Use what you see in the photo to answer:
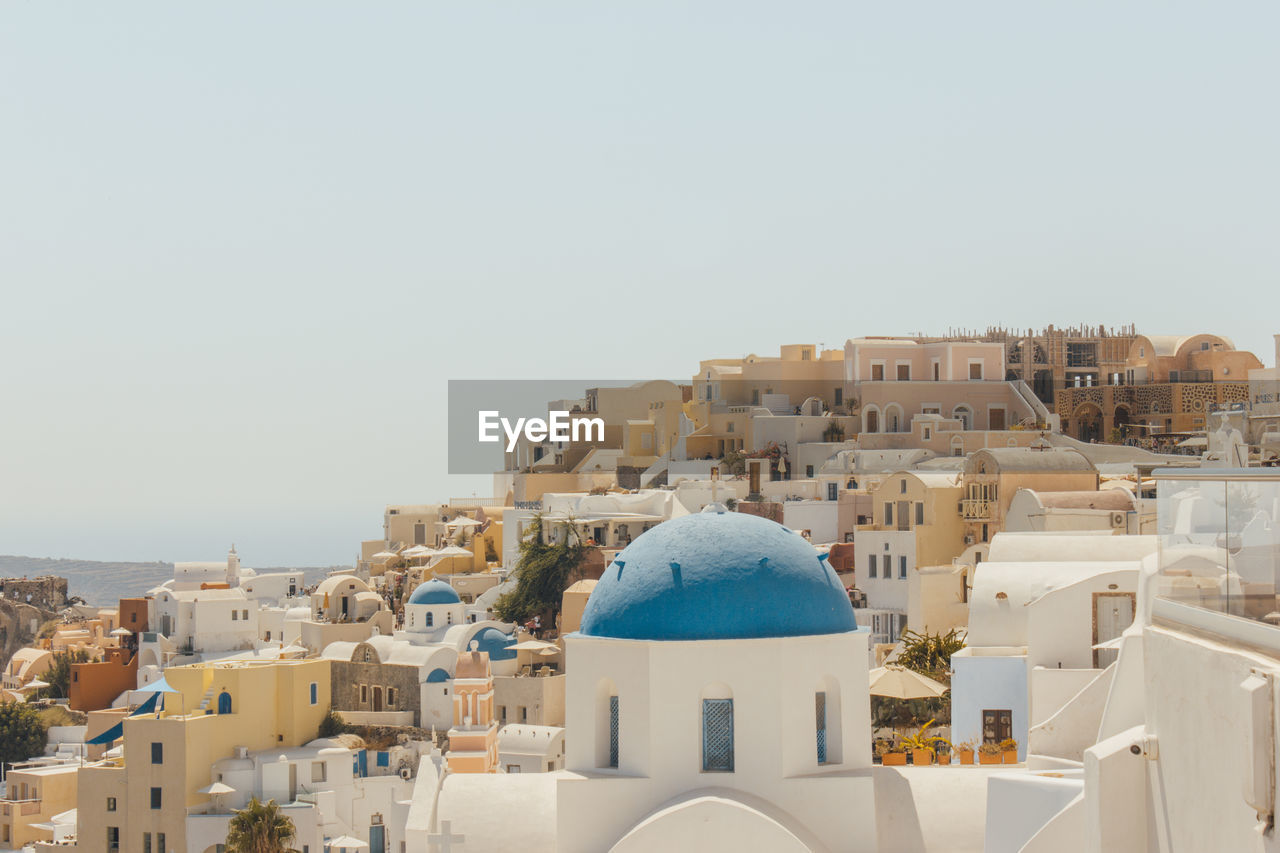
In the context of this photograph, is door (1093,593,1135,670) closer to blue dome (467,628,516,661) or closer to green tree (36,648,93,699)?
blue dome (467,628,516,661)

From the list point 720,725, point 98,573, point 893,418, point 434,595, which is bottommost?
point 98,573

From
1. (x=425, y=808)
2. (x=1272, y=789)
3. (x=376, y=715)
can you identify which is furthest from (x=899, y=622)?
(x=1272, y=789)

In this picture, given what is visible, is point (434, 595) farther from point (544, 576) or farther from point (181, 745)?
point (181, 745)

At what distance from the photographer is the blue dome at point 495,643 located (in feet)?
120

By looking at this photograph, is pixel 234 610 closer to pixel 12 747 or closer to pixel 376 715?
pixel 12 747

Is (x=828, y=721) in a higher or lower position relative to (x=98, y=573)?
higher

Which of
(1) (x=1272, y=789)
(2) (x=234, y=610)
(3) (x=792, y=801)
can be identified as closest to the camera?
(1) (x=1272, y=789)

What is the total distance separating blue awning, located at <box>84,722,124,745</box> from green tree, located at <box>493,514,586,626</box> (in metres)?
9.88

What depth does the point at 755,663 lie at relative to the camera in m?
13.7

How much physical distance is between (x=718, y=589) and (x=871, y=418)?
36639 millimetres

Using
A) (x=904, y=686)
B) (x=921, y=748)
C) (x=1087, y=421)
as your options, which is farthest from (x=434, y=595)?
(x=921, y=748)

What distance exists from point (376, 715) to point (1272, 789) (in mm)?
32736

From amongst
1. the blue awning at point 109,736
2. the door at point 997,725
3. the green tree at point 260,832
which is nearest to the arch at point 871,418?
the blue awning at point 109,736

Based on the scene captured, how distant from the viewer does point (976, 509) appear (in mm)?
32969
